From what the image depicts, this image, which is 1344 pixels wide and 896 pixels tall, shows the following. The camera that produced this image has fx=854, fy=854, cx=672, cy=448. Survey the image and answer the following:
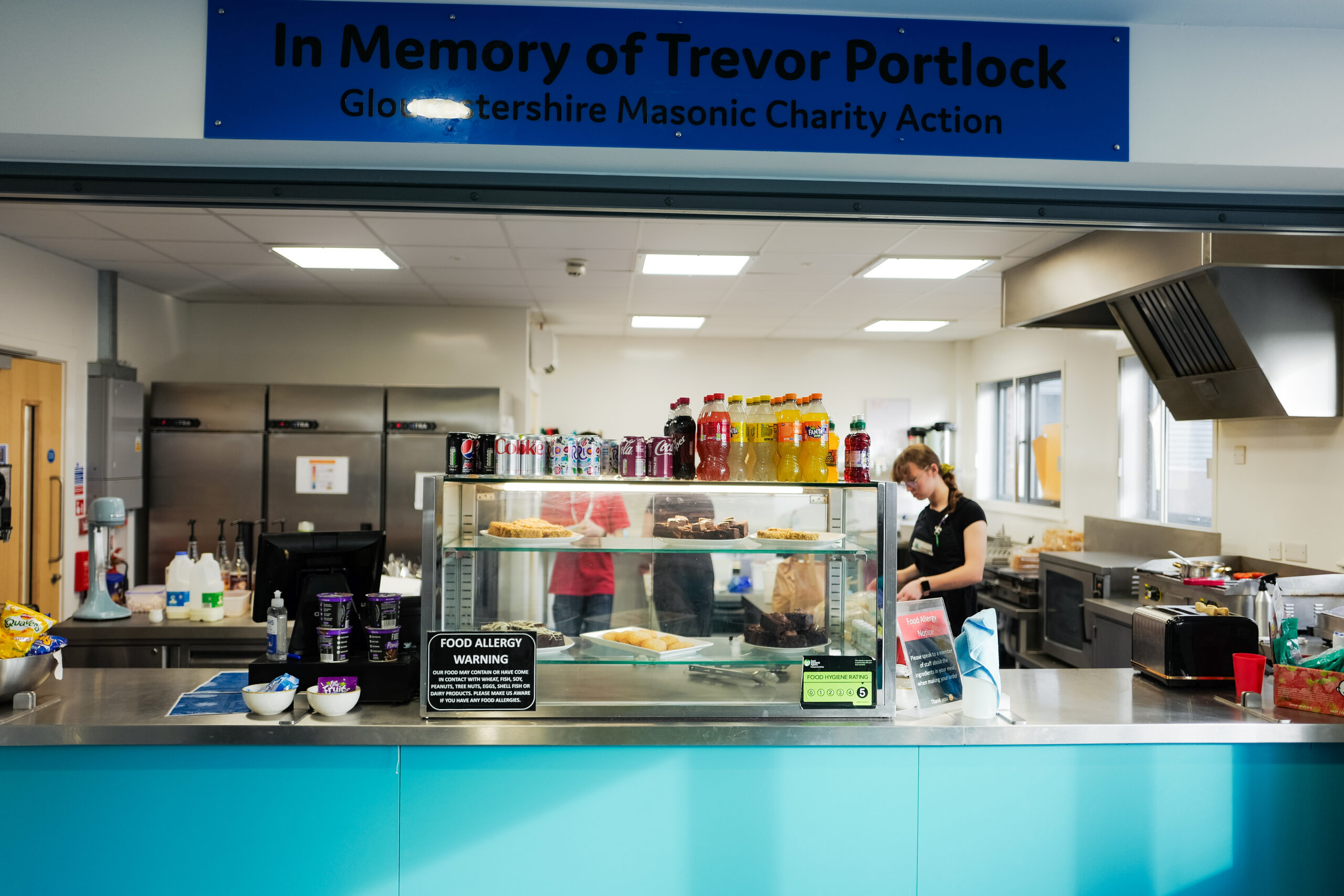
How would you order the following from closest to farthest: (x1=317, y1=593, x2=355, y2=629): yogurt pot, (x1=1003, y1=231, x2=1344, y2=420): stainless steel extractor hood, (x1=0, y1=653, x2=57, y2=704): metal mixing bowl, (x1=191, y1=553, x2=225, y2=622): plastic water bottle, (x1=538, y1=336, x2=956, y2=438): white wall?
(x1=0, y1=653, x2=57, y2=704): metal mixing bowl, (x1=317, y1=593, x2=355, y2=629): yogurt pot, (x1=1003, y1=231, x2=1344, y2=420): stainless steel extractor hood, (x1=191, y1=553, x2=225, y2=622): plastic water bottle, (x1=538, y1=336, x2=956, y2=438): white wall

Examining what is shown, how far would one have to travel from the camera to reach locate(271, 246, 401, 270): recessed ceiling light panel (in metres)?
4.86

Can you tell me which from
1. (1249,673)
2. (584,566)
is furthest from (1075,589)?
(584,566)

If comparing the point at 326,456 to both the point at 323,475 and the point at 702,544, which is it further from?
the point at 702,544

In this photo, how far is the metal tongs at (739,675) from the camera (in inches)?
91.3

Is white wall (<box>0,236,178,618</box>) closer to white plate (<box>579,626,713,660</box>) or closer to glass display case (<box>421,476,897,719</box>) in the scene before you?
glass display case (<box>421,476,897,719</box>)

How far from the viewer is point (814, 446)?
7.58 ft

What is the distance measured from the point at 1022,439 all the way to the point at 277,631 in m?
6.36

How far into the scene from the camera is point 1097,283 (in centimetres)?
361

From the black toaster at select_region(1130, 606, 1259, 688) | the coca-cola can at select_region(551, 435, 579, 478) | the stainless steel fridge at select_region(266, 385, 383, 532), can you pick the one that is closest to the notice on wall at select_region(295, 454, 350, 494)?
the stainless steel fridge at select_region(266, 385, 383, 532)

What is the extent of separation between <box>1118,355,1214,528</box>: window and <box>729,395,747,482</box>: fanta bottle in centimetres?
375

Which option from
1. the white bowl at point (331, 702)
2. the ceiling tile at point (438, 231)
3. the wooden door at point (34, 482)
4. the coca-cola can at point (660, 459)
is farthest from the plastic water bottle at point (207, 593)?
the coca-cola can at point (660, 459)

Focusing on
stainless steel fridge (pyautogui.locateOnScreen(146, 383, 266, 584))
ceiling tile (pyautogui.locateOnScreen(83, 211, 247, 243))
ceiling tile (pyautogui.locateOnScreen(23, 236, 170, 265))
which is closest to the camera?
ceiling tile (pyautogui.locateOnScreen(83, 211, 247, 243))

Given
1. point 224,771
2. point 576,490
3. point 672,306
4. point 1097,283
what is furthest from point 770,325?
point 224,771

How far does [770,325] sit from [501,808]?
5.79 meters
